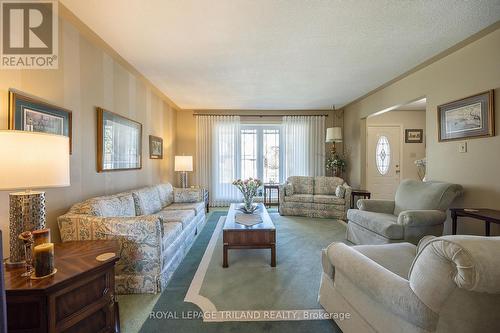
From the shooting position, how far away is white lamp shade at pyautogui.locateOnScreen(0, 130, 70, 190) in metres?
1.13

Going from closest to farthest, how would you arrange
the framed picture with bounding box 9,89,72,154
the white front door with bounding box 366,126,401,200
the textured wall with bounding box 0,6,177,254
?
the framed picture with bounding box 9,89,72,154 → the textured wall with bounding box 0,6,177,254 → the white front door with bounding box 366,126,401,200

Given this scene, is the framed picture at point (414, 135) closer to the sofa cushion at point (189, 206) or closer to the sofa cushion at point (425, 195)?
the sofa cushion at point (425, 195)

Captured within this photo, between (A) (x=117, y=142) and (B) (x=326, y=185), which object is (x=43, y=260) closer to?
(A) (x=117, y=142)

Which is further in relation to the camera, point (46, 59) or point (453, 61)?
point (453, 61)

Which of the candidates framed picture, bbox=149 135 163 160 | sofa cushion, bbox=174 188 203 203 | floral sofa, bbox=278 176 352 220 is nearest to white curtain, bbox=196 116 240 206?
framed picture, bbox=149 135 163 160

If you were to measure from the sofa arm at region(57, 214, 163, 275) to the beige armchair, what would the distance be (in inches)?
97.1

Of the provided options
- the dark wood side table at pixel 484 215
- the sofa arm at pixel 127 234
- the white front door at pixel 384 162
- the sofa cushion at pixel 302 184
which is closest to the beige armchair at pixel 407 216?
the dark wood side table at pixel 484 215

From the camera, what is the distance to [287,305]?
188 centimetres

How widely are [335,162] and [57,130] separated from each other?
5.30m

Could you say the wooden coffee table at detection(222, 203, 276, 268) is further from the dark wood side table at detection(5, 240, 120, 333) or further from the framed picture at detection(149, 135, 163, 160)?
the framed picture at detection(149, 135, 163, 160)

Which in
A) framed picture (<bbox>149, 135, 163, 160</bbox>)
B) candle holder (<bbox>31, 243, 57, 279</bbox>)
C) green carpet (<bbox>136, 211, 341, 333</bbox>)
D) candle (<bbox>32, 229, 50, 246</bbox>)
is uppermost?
framed picture (<bbox>149, 135, 163, 160</bbox>)

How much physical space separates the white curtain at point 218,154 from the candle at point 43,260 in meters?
4.59

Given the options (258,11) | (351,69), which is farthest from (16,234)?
(351,69)

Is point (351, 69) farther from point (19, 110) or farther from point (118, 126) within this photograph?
point (19, 110)
